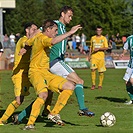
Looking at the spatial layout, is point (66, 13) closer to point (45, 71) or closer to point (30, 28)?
point (30, 28)

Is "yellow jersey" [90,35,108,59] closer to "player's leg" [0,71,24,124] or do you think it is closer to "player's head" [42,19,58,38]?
"player's leg" [0,71,24,124]

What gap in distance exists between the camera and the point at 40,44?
10539 millimetres

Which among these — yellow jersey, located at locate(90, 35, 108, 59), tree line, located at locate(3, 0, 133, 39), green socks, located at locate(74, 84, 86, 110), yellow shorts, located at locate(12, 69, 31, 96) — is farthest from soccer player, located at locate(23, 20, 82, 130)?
tree line, located at locate(3, 0, 133, 39)

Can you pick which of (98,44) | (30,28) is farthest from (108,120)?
(98,44)

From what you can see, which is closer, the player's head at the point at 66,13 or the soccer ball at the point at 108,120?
the soccer ball at the point at 108,120

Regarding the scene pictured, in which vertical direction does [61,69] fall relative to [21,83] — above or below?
above

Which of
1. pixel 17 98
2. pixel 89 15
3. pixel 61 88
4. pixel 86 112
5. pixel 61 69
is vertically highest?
pixel 89 15

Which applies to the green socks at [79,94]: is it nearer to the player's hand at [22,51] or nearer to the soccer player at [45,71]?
the soccer player at [45,71]

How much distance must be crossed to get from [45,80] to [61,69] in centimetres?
110

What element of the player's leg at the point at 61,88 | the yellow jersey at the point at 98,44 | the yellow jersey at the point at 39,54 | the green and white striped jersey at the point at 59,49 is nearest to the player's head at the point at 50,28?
the yellow jersey at the point at 39,54

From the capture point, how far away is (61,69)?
11.7 metres

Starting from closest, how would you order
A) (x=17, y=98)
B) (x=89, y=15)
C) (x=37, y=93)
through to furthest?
1. (x=37, y=93)
2. (x=17, y=98)
3. (x=89, y=15)

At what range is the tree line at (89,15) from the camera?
7075 centimetres

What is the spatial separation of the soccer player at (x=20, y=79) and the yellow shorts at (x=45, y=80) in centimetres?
74
